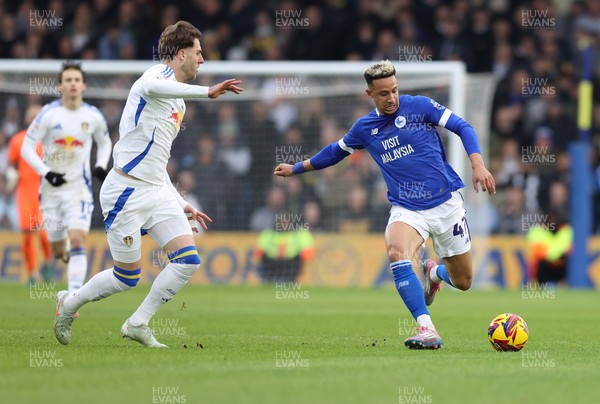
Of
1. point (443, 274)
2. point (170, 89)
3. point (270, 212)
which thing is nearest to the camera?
point (170, 89)

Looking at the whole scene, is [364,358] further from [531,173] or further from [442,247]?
[531,173]

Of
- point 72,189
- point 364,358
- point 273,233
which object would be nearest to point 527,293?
point 273,233

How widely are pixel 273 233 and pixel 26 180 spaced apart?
17.3ft

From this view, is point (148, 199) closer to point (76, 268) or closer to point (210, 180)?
point (76, 268)

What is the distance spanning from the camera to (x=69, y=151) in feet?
42.7

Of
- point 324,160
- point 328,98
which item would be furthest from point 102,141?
point 328,98

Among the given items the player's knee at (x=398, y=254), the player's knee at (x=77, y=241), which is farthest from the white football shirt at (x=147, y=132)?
the player's knee at (x=77, y=241)

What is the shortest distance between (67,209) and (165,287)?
14.5 ft

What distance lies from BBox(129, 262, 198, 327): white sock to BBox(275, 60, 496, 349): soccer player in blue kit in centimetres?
132

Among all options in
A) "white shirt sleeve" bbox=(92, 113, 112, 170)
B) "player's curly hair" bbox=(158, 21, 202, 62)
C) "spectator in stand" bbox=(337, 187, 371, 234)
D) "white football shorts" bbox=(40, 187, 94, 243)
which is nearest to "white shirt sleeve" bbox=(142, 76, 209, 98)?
"player's curly hair" bbox=(158, 21, 202, 62)

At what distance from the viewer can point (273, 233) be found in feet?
64.4

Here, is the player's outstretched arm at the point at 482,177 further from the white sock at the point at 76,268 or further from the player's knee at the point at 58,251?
the player's knee at the point at 58,251

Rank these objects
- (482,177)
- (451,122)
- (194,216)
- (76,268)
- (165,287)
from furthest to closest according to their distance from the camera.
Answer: (76,268), (194,216), (451,122), (165,287), (482,177)

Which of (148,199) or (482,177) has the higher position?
(482,177)
